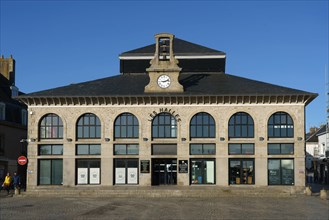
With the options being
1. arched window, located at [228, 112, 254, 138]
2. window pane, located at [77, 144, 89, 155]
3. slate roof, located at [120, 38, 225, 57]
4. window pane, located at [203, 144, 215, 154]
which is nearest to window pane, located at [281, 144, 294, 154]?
arched window, located at [228, 112, 254, 138]

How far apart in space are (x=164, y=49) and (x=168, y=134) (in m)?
7.51

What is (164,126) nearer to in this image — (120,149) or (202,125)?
(202,125)

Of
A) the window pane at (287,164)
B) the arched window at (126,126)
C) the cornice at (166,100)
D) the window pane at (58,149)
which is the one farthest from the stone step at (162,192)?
the cornice at (166,100)

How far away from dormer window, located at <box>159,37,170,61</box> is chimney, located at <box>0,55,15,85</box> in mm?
20569

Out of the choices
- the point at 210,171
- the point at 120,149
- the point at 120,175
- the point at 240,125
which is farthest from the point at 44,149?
the point at 240,125

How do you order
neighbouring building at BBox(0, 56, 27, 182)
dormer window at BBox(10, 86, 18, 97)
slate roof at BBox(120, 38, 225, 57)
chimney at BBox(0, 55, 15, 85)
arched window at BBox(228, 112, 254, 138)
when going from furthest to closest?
chimney at BBox(0, 55, 15, 85), dormer window at BBox(10, 86, 18, 97), neighbouring building at BBox(0, 56, 27, 182), slate roof at BBox(120, 38, 225, 57), arched window at BBox(228, 112, 254, 138)

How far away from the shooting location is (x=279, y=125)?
42.3 m

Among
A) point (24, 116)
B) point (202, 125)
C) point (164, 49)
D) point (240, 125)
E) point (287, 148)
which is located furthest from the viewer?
point (24, 116)

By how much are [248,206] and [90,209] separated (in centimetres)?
911

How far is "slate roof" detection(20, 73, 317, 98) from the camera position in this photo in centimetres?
4225

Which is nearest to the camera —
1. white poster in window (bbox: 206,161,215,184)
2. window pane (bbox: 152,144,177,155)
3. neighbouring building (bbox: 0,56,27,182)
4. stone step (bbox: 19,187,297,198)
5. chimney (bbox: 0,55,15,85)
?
stone step (bbox: 19,187,297,198)

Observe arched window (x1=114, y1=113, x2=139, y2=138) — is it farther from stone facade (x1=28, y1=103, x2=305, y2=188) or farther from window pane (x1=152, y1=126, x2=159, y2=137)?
window pane (x1=152, y1=126, x2=159, y2=137)

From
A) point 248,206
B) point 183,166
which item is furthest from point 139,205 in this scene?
point 183,166

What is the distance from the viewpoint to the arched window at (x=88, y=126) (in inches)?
1710
